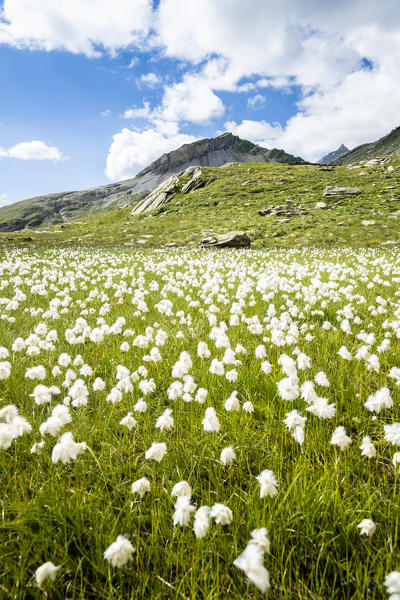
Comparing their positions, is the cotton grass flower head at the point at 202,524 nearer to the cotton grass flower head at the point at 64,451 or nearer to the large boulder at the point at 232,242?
the cotton grass flower head at the point at 64,451

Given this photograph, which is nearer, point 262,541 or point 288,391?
point 262,541

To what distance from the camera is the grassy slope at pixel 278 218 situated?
24.3m

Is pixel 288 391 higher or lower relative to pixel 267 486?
higher

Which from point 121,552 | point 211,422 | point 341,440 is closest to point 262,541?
point 121,552

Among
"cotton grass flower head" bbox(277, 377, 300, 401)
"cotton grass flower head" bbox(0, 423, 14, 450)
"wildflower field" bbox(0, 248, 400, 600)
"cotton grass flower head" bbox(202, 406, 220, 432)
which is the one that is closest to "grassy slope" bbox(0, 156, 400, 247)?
"wildflower field" bbox(0, 248, 400, 600)

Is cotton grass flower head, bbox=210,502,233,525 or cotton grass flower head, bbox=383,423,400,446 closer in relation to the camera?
cotton grass flower head, bbox=210,502,233,525

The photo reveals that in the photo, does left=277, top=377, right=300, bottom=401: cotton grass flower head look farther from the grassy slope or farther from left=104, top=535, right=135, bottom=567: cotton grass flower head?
the grassy slope

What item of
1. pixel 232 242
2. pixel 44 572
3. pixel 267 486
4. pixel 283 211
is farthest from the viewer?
pixel 283 211

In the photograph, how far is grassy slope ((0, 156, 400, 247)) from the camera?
79.8 feet

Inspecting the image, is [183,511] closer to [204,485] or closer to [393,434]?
[204,485]

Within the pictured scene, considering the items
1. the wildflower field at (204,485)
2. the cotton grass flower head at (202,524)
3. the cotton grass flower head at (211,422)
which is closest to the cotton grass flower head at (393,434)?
the wildflower field at (204,485)

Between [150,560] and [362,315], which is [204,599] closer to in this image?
[150,560]

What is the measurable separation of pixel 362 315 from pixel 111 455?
559 cm

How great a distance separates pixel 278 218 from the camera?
3234 centimetres
